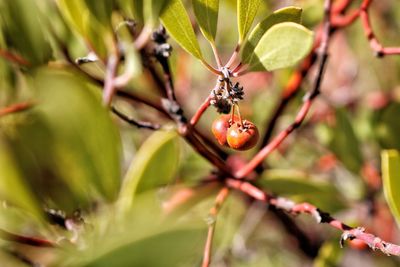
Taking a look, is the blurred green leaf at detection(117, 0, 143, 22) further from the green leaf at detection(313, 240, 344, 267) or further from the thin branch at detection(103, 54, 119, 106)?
the green leaf at detection(313, 240, 344, 267)

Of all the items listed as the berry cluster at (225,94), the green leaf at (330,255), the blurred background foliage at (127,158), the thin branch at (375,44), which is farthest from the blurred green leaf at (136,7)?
the green leaf at (330,255)

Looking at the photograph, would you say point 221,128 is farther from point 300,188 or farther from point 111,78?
point 300,188

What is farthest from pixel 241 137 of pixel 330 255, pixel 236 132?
pixel 330 255

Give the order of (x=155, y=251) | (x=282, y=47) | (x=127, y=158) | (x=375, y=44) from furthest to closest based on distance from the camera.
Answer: (x=127, y=158)
(x=375, y=44)
(x=282, y=47)
(x=155, y=251)

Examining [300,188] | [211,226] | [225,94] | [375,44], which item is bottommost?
[211,226]

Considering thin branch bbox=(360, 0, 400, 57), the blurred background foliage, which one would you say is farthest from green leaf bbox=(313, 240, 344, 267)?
thin branch bbox=(360, 0, 400, 57)

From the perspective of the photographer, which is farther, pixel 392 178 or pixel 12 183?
pixel 392 178

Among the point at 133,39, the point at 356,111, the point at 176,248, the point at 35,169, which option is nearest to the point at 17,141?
the point at 35,169

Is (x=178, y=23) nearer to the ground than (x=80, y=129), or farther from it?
farther from it
